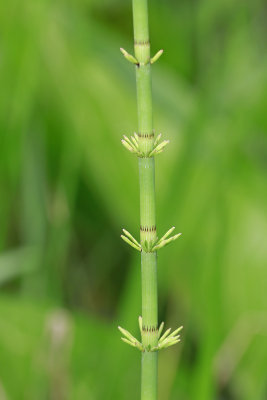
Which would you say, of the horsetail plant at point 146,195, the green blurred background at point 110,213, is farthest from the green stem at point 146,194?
the green blurred background at point 110,213

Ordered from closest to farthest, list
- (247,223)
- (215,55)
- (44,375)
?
(44,375), (247,223), (215,55)

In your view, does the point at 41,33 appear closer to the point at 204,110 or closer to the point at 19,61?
the point at 19,61

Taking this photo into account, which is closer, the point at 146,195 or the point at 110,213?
the point at 146,195

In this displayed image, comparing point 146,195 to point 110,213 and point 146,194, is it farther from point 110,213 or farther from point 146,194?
point 110,213

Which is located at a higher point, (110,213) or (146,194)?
(110,213)

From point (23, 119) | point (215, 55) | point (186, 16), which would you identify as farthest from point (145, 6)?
point (186, 16)

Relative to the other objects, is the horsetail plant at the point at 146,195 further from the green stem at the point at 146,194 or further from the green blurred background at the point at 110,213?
the green blurred background at the point at 110,213

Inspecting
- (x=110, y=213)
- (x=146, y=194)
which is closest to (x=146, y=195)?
(x=146, y=194)

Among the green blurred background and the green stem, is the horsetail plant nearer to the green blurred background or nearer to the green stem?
→ the green stem
